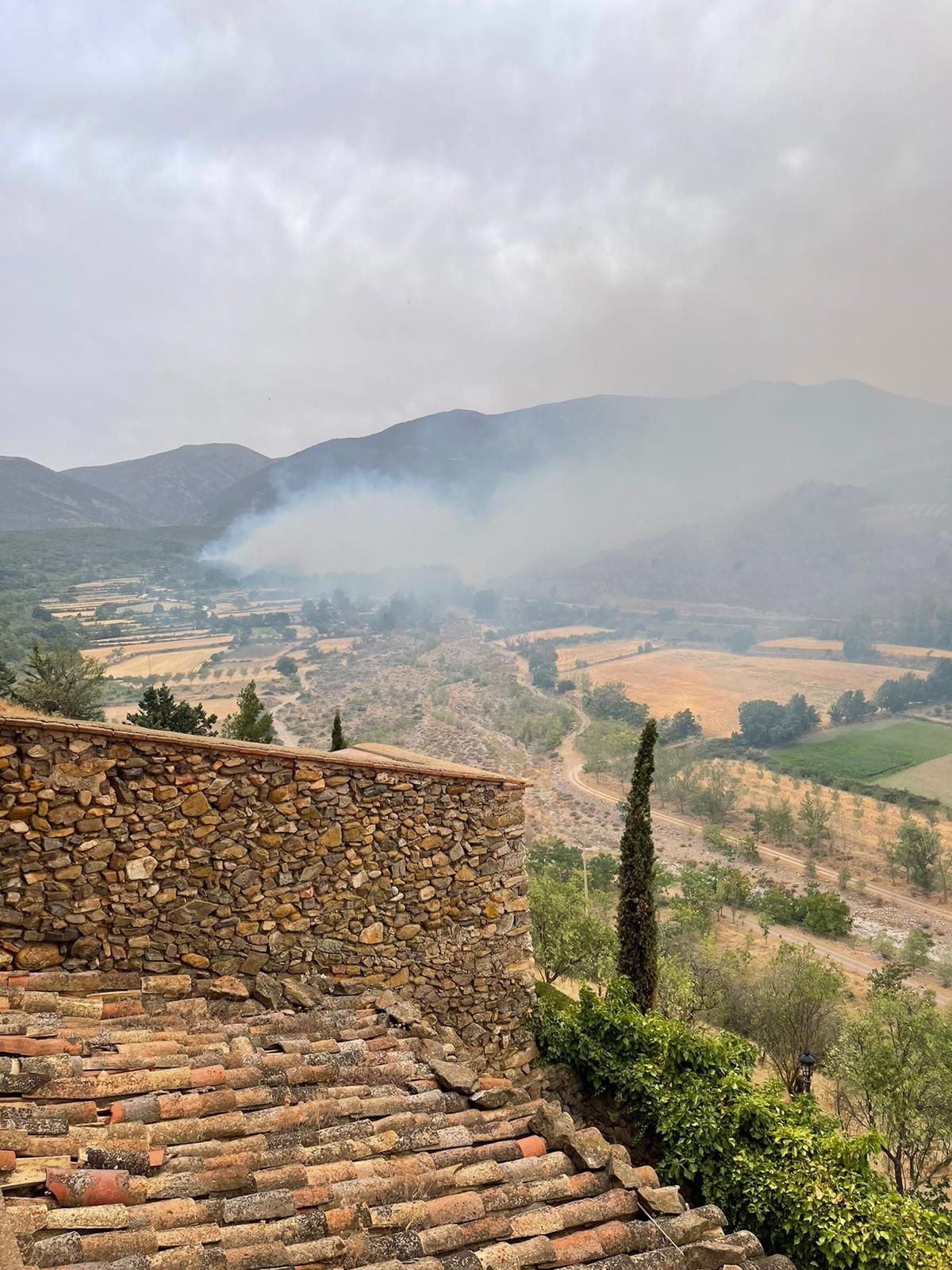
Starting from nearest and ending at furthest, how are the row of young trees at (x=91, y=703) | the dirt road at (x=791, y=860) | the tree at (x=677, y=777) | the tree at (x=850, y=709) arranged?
the row of young trees at (x=91, y=703) < the dirt road at (x=791, y=860) < the tree at (x=677, y=777) < the tree at (x=850, y=709)

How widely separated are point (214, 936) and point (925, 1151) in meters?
12.7

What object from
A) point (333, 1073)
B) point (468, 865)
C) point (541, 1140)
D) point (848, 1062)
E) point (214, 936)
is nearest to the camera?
point (541, 1140)

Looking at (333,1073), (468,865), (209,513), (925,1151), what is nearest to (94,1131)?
(333,1073)

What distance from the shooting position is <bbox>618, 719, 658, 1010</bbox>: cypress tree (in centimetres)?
1145

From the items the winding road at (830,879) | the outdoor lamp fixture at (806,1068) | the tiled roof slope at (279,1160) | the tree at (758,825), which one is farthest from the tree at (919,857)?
the tiled roof slope at (279,1160)

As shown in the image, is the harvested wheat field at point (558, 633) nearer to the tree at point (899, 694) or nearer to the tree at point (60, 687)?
the tree at point (899, 694)

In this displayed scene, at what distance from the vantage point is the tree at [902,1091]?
451 inches

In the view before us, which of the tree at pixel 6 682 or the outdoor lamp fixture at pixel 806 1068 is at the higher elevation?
the tree at pixel 6 682

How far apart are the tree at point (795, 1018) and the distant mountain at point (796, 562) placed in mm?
129455

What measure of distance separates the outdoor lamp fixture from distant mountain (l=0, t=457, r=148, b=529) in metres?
108

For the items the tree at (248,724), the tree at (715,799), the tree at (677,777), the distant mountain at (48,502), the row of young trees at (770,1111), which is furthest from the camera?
the distant mountain at (48,502)

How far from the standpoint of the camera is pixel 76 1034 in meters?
4.15

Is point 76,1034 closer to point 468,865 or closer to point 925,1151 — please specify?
point 468,865

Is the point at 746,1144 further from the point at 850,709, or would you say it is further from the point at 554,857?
the point at 850,709
